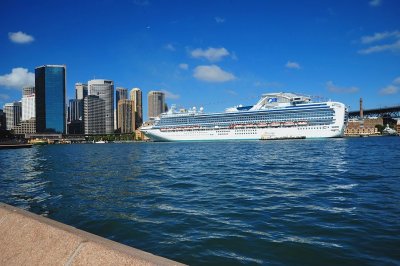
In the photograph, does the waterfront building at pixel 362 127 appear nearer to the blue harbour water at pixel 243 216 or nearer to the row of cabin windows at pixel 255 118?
the row of cabin windows at pixel 255 118

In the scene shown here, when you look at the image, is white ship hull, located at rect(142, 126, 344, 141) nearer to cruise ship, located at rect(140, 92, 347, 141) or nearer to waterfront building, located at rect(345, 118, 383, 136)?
cruise ship, located at rect(140, 92, 347, 141)

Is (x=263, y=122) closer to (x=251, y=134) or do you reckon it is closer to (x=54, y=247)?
(x=251, y=134)

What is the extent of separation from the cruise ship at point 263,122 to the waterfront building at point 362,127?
83474mm

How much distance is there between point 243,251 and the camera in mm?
6762

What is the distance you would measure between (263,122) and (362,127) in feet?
352

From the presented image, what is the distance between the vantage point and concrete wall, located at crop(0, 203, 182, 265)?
3462 mm

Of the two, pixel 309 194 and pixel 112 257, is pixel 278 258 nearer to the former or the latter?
pixel 112 257

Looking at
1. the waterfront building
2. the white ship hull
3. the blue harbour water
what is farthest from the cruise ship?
the blue harbour water

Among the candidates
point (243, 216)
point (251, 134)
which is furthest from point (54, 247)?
point (251, 134)

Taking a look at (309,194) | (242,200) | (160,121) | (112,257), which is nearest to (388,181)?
(309,194)

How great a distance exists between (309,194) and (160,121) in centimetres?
11905

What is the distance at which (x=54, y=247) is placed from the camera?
402cm

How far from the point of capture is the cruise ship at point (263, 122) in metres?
104

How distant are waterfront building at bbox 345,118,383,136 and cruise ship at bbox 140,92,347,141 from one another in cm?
8347
